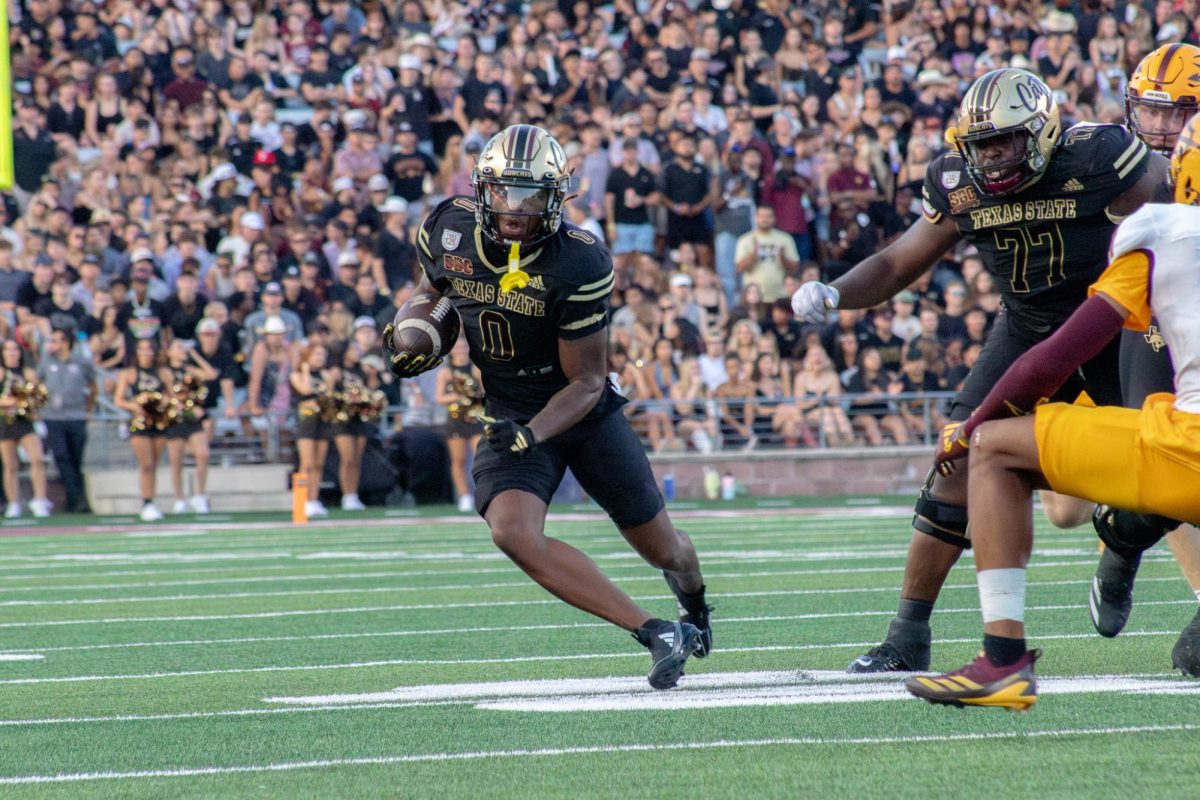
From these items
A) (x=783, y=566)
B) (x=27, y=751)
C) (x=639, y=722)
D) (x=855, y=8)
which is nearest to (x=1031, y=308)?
(x=639, y=722)

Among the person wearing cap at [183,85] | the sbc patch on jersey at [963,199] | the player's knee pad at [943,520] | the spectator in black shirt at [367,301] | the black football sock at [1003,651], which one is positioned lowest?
the black football sock at [1003,651]

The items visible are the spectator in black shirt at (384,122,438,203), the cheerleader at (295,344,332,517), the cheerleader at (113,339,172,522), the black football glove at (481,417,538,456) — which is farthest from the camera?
the spectator in black shirt at (384,122,438,203)

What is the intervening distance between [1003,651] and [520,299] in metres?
2.01

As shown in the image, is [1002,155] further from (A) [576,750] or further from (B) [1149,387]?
Answer: (A) [576,750]

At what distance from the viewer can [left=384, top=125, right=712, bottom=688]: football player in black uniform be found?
5605mm

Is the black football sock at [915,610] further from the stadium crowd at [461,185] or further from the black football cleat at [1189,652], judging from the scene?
the stadium crowd at [461,185]

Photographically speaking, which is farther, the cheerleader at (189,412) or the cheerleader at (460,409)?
→ the cheerleader at (460,409)

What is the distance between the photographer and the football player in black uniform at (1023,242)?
18.6 ft

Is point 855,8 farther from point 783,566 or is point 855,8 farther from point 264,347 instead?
point 783,566

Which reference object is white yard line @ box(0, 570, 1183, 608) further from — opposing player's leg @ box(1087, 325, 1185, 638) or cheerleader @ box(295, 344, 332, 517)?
cheerleader @ box(295, 344, 332, 517)

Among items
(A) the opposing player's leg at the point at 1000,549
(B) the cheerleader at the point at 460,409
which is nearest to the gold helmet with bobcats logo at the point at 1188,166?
(A) the opposing player's leg at the point at 1000,549

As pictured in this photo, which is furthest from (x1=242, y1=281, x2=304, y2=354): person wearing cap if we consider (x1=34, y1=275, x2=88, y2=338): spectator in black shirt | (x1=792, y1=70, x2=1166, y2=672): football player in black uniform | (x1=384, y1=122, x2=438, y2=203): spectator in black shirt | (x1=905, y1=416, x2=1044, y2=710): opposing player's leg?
(x1=905, y1=416, x2=1044, y2=710): opposing player's leg

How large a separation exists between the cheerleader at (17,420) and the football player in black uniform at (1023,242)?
1169 centimetres

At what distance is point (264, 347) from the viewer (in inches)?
665
